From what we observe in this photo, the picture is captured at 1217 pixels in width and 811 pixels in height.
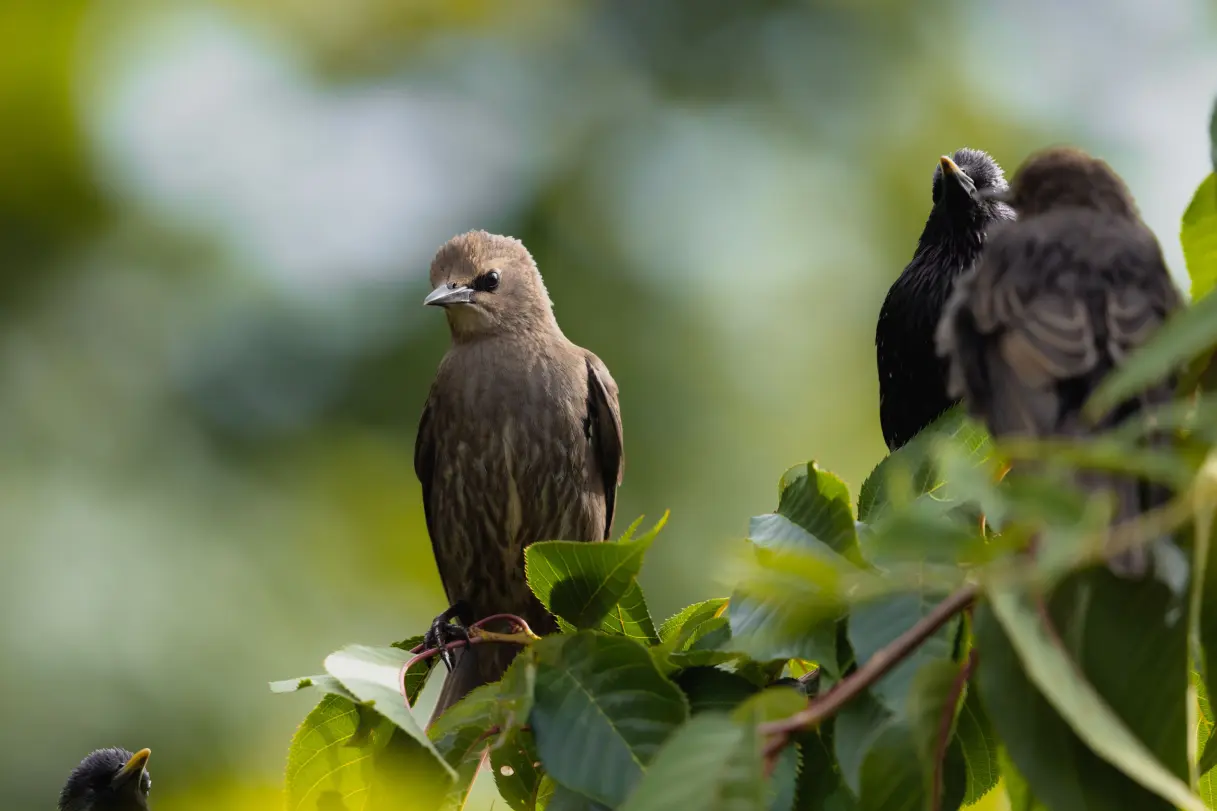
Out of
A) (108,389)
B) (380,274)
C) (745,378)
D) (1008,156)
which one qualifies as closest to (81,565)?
(108,389)

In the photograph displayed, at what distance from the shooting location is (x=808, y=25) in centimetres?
1673

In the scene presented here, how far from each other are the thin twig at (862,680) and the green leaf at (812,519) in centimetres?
43

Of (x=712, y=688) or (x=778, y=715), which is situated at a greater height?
(x=712, y=688)

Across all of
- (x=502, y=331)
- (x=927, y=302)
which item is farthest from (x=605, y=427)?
(x=927, y=302)

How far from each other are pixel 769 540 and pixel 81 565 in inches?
400

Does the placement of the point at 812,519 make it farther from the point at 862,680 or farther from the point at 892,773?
the point at 862,680

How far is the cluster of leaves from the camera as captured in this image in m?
1.55

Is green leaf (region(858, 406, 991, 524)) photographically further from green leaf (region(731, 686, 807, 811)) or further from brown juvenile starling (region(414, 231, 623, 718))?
brown juvenile starling (region(414, 231, 623, 718))

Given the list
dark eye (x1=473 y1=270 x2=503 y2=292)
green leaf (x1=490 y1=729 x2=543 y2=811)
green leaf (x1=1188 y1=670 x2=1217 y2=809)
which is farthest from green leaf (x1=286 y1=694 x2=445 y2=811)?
dark eye (x1=473 y1=270 x2=503 y2=292)

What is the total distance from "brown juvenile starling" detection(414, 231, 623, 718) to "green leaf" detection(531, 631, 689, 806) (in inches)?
110

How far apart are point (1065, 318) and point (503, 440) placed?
3.36 m

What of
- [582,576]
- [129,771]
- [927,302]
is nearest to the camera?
[582,576]

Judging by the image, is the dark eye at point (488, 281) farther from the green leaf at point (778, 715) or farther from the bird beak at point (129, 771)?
Result: the green leaf at point (778, 715)

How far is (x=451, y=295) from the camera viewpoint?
5.37 meters
